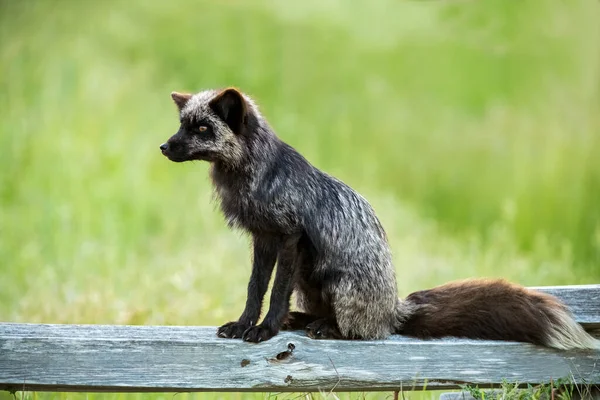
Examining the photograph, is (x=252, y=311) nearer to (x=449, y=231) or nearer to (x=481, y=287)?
(x=481, y=287)

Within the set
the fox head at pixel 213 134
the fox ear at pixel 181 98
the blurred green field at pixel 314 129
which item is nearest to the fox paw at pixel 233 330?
the fox head at pixel 213 134

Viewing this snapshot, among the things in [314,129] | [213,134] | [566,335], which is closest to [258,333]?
[213,134]

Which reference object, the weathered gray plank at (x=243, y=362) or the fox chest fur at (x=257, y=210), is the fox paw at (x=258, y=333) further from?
the fox chest fur at (x=257, y=210)

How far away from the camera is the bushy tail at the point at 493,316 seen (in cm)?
424

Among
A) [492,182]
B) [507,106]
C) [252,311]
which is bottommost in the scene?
[252,311]

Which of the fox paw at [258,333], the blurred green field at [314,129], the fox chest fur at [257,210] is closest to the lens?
the fox paw at [258,333]

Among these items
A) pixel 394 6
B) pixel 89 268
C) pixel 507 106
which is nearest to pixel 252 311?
pixel 89 268

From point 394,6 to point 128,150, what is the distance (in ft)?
14.1

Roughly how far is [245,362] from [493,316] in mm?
1461

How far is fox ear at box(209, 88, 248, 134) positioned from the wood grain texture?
1.20 metres

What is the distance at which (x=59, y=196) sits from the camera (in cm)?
905

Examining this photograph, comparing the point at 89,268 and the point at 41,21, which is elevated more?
the point at 41,21

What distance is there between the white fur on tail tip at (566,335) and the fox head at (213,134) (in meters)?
2.04

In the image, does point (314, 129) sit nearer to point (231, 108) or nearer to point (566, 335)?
point (231, 108)
